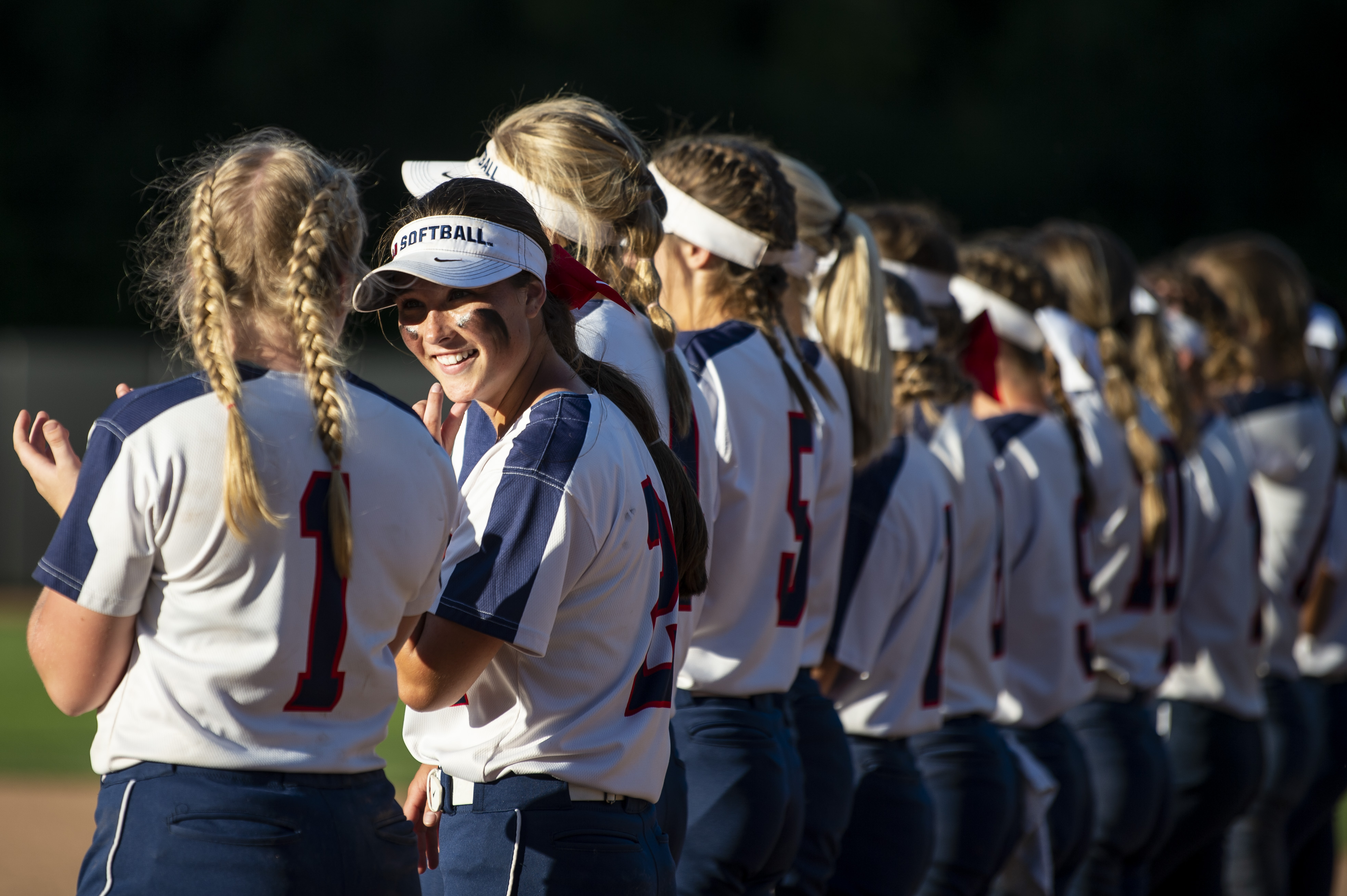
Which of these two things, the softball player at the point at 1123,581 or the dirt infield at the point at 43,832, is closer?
the softball player at the point at 1123,581

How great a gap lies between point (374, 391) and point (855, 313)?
1730 millimetres

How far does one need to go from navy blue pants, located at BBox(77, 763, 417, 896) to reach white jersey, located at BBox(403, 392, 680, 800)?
0.27 metres

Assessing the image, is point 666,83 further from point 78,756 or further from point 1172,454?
point 1172,454

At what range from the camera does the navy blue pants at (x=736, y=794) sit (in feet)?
10.3

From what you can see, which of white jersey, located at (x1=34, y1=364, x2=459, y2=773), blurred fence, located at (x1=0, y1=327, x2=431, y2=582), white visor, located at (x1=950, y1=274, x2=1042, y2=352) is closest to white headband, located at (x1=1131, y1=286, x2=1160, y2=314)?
white visor, located at (x1=950, y1=274, x2=1042, y2=352)

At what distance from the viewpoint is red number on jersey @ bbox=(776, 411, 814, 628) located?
3.35 m

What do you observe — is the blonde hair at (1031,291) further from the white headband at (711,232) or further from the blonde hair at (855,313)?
the white headband at (711,232)

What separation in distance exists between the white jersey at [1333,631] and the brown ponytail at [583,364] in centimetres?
404

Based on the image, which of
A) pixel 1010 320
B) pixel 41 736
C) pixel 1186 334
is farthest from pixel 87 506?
pixel 41 736

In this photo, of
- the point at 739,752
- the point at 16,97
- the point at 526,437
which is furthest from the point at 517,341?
the point at 16,97

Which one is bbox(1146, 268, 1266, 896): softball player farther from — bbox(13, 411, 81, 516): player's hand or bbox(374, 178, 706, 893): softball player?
bbox(13, 411, 81, 516): player's hand

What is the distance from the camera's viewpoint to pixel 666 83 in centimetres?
2552

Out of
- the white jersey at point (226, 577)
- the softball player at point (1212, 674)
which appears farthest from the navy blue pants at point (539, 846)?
the softball player at point (1212, 674)

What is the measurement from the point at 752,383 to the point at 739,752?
80cm
